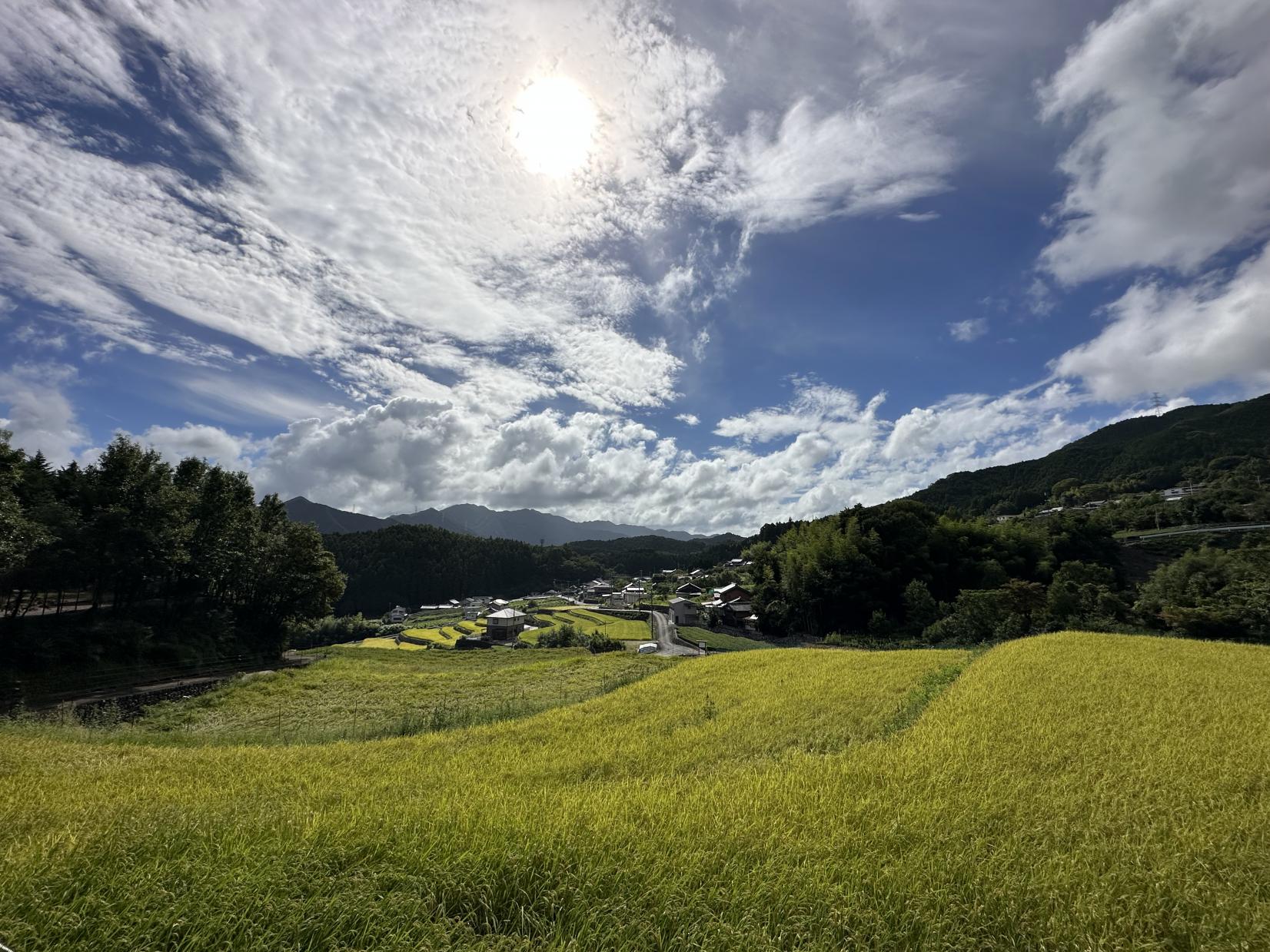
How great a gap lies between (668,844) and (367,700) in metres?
20.8

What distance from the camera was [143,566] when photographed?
2561 cm

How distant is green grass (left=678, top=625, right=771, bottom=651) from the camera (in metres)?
45.8

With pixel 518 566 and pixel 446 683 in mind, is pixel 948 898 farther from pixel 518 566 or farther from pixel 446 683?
pixel 518 566

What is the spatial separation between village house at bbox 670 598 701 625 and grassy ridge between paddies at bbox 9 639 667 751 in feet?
101

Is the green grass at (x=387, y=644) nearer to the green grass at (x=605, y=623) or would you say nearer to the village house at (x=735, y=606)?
the green grass at (x=605, y=623)

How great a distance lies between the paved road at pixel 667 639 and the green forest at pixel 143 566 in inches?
1052

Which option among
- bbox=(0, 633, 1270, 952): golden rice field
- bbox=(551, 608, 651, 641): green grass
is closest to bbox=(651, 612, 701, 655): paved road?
bbox=(551, 608, 651, 641): green grass

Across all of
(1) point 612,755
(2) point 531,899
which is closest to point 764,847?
(2) point 531,899

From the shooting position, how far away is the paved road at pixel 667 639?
4440 centimetres

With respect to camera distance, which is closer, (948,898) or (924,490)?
(948,898)

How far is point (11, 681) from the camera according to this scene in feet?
63.6

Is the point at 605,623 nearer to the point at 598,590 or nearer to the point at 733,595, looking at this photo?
the point at 733,595

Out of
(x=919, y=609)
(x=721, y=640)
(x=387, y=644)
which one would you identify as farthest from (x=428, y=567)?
(x=919, y=609)

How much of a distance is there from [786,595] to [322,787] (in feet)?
157
